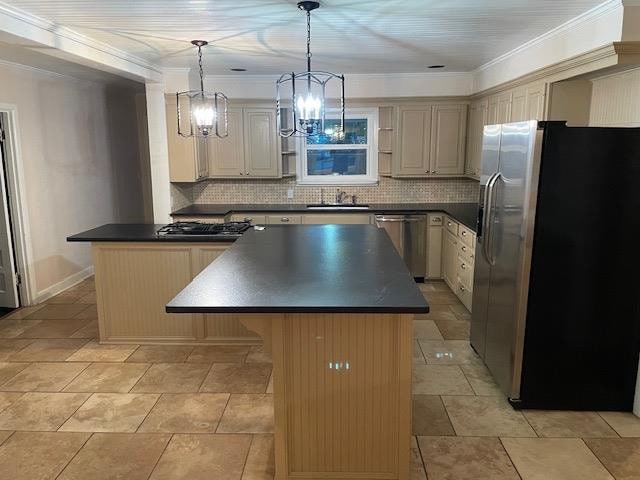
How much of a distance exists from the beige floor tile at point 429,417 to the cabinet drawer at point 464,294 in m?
1.70

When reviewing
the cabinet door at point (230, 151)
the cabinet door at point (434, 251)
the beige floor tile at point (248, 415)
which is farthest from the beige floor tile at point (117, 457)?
the cabinet door at point (434, 251)

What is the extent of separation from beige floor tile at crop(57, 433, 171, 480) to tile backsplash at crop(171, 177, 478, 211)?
3.91 m

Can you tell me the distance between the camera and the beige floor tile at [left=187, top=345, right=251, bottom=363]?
3802 mm

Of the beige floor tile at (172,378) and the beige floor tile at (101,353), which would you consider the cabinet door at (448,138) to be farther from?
the beige floor tile at (101,353)

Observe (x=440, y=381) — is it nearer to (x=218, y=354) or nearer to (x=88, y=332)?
(x=218, y=354)

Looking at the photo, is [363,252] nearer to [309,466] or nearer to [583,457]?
[309,466]

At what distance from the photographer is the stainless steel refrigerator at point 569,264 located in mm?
2781

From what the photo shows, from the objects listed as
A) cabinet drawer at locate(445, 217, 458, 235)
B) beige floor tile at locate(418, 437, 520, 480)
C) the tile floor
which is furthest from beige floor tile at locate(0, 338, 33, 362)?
cabinet drawer at locate(445, 217, 458, 235)

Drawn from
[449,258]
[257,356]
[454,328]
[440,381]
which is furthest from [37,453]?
[449,258]

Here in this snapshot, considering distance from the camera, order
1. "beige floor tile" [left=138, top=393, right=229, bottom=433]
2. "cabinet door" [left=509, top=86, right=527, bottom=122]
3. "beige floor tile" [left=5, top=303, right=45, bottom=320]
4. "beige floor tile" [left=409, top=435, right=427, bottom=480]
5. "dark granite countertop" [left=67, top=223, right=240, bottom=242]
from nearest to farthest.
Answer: "beige floor tile" [left=409, top=435, right=427, bottom=480]
"beige floor tile" [left=138, top=393, right=229, bottom=433]
"dark granite countertop" [left=67, top=223, right=240, bottom=242]
"cabinet door" [left=509, top=86, right=527, bottom=122]
"beige floor tile" [left=5, top=303, right=45, bottom=320]

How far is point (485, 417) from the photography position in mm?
2986

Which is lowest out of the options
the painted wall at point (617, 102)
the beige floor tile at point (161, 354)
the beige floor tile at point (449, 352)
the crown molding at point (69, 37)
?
the beige floor tile at point (161, 354)

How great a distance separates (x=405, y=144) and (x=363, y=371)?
4.16m

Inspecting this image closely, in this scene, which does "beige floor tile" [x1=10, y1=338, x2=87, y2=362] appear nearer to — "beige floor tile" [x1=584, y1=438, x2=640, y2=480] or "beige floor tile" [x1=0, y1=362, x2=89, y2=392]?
"beige floor tile" [x1=0, y1=362, x2=89, y2=392]
